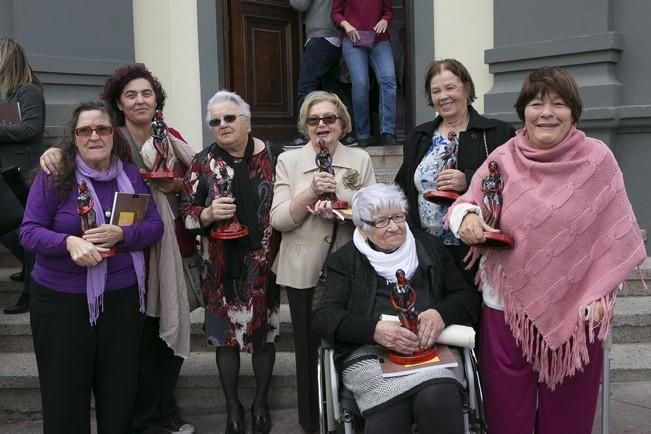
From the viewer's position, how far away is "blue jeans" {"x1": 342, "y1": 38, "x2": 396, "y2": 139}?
605cm

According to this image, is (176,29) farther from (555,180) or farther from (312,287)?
(555,180)

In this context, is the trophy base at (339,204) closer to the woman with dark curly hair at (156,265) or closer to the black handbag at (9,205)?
the woman with dark curly hair at (156,265)

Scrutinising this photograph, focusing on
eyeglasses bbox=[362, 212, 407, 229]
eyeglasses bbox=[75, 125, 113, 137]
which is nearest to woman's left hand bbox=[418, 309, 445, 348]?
eyeglasses bbox=[362, 212, 407, 229]

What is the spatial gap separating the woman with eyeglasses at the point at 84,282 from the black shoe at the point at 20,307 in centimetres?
180

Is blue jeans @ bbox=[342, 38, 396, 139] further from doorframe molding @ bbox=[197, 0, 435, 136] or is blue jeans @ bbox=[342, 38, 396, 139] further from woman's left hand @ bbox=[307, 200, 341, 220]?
woman's left hand @ bbox=[307, 200, 341, 220]

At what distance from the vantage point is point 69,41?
19.3 ft

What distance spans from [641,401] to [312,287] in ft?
6.66

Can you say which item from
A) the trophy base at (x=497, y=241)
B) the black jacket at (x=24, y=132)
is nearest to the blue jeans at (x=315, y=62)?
the black jacket at (x=24, y=132)

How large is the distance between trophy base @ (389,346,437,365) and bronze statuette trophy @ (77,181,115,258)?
1.30 m

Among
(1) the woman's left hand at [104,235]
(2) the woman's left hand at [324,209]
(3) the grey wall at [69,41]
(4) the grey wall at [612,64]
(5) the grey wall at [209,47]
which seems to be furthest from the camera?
(5) the grey wall at [209,47]

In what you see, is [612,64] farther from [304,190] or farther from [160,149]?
[160,149]

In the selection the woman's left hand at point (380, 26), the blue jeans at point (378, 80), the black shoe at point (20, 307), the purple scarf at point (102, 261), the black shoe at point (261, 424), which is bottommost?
the black shoe at point (261, 424)

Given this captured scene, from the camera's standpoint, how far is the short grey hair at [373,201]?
10.1ft

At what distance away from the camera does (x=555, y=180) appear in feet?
9.16
